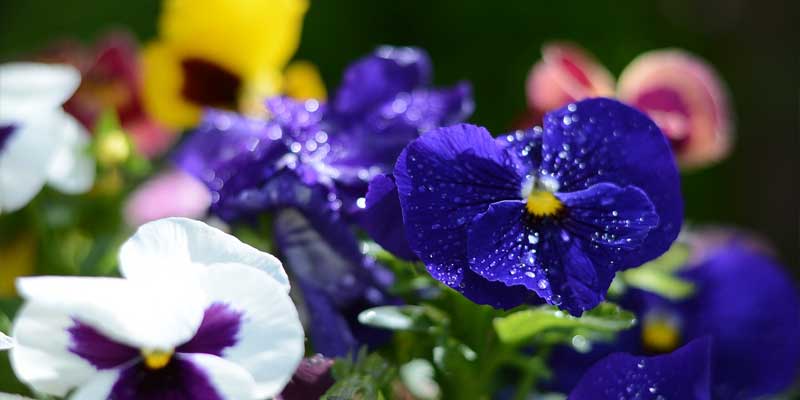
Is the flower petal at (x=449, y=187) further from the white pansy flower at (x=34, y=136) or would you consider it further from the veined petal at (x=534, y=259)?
the white pansy flower at (x=34, y=136)

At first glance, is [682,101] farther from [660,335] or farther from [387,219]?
[387,219]

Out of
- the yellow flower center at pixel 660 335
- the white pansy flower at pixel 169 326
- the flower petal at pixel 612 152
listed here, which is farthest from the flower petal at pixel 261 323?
the yellow flower center at pixel 660 335

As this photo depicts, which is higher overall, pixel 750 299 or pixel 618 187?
pixel 618 187

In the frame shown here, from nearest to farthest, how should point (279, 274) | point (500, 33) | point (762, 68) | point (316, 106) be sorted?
1. point (279, 274)
2. point (316, 106)
3. point (762, 68)
4. point (500, 33)

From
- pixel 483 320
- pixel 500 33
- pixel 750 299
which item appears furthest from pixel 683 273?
pixel 500 33

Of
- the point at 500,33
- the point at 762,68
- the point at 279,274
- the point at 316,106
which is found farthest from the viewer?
the point at 500,33

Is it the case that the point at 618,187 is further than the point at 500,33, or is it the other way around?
the point at 500,33

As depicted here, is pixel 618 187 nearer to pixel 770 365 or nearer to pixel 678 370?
pixel 678 370

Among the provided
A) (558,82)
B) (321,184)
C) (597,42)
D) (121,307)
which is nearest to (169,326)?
(121,307)
